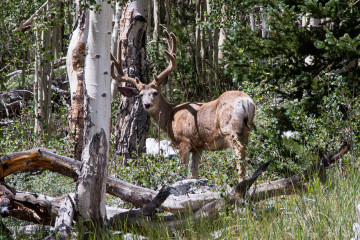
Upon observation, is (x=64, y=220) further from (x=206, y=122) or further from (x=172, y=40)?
(x=172, y=40)

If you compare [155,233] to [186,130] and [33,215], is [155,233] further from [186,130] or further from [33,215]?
[186,130]

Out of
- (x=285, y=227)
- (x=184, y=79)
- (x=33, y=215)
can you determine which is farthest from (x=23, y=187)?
(x=184, y=79)

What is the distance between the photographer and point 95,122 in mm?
4891

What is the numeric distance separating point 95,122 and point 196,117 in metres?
3.90

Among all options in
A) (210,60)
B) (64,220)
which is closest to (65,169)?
(64,220)

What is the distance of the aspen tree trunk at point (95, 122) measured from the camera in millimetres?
4871

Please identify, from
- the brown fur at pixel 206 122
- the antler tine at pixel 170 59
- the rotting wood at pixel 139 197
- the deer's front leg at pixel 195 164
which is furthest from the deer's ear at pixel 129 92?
the rotting wood at pixel 139 197

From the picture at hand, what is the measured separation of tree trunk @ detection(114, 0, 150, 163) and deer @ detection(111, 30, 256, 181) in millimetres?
247

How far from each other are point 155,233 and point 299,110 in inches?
118

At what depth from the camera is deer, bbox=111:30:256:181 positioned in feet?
25.6

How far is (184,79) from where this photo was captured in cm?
1505

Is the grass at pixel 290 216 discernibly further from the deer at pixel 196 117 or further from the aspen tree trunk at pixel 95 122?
the deer at pixel 196 117

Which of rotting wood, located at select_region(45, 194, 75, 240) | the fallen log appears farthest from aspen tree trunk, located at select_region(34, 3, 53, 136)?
rotting wood, located at select_region(45, 194, 75, 240)

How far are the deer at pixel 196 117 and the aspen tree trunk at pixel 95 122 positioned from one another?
2873mm
